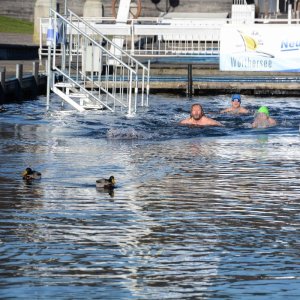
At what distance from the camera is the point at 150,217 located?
11.5 metres

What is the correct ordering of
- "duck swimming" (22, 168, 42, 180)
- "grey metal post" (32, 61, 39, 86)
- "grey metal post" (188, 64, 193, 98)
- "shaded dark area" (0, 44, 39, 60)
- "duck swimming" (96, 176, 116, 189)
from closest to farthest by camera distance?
"duck swimming" (96, 176, 116, 189)
"duck swimming" (22, 168, 42, 180)
"grey metal post" (32, 61, 39, 86)
"grey metal post" (188, 64, 193, 98)
"shaded dark area" (0, 44, 39, 60)

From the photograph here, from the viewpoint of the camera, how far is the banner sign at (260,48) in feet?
113

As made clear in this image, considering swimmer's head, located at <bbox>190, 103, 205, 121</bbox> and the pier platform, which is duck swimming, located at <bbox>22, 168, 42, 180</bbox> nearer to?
swimmer's head, located at <bbox>190, 103, 205, 121</bbox>

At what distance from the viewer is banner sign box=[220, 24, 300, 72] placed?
34406 millimetres

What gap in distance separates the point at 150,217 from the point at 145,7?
45322 mm

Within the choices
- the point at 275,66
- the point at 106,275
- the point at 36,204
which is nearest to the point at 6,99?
the point at 275,66

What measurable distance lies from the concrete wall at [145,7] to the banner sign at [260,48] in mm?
20348

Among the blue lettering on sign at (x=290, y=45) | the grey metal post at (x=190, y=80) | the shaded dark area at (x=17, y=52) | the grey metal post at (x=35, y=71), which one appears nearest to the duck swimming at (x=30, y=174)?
the grey metal post at (x=35, y=71)

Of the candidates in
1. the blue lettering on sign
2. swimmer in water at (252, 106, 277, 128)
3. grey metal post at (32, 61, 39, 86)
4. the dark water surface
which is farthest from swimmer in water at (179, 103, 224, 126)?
the blue lettering on sign

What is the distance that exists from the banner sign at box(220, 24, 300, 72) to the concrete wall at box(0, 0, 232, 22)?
20348mm

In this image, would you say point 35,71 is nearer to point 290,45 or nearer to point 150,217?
point 290,45

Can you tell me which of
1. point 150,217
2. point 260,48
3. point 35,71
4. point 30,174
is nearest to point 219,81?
point 260,48

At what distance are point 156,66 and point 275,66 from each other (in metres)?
3.54

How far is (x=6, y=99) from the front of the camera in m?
28.3
